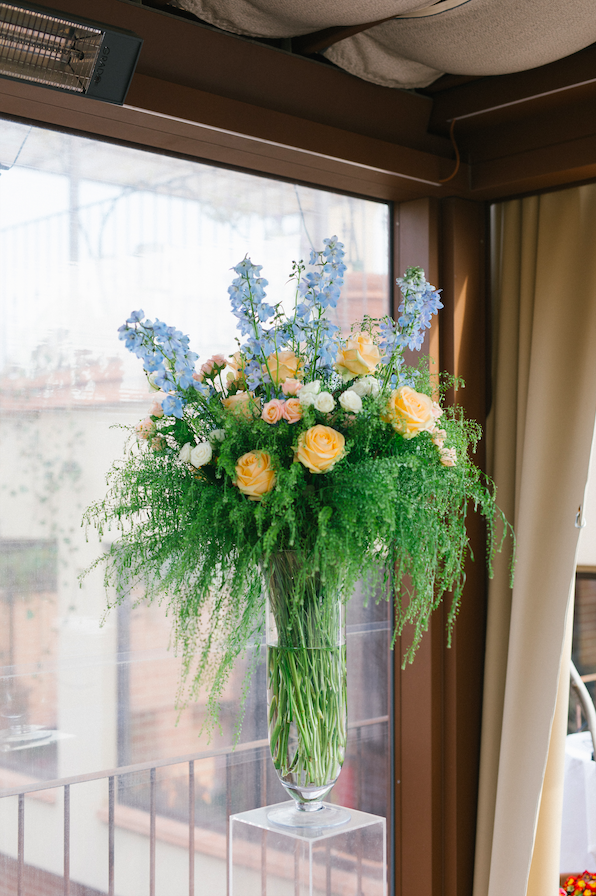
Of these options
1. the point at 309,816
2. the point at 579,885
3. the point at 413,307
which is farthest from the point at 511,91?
the point at 579,885

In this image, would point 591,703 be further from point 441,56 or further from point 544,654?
point 441,56

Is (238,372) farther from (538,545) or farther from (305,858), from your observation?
(538,545)

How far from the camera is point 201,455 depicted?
156 centimetres

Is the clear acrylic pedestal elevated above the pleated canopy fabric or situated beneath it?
situated beneath

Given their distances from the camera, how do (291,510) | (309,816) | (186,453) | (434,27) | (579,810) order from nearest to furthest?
(291,510)
(186,453)
(309,816)
(434,27)
(579,810)

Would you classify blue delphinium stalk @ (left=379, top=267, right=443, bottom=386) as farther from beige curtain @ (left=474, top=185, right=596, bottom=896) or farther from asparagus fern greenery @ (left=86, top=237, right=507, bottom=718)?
beige curtain @ (left=474, top=185, right=596, bottom=896)

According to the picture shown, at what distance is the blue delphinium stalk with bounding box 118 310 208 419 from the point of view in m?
1.55

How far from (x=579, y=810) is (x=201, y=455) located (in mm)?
1878

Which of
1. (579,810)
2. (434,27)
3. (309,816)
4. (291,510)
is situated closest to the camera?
(291,510)

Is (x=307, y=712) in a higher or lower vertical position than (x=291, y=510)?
lower

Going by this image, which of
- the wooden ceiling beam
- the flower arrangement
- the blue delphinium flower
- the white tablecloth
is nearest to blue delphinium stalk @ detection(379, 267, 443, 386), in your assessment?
the blue delphinium flower

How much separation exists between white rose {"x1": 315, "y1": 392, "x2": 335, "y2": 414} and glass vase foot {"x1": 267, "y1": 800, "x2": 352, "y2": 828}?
Result: 0.74 meters

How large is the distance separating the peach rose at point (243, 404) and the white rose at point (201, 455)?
0.27 feet

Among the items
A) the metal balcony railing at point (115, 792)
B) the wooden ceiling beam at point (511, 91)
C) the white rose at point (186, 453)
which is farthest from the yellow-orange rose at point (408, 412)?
the wooden ceiling beam at point (511, 91)
